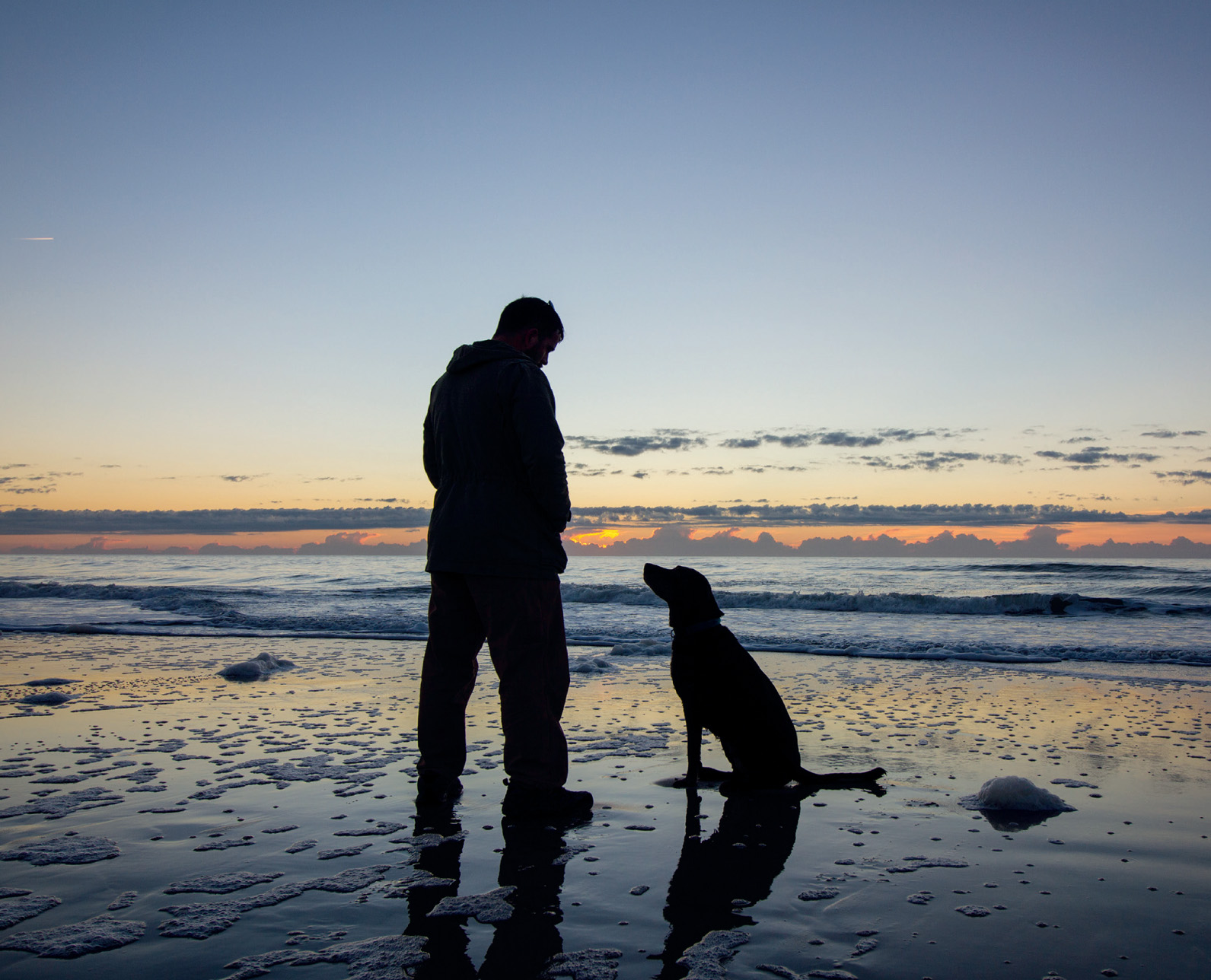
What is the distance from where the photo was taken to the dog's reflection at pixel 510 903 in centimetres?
189

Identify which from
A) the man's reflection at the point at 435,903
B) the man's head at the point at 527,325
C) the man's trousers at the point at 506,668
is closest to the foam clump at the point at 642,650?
the man's trousers at the point at 506,668

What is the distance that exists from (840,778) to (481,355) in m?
2.61

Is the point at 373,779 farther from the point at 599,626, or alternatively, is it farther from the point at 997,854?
the point at 599,626

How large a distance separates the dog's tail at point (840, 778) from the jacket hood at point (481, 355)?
7.69ft

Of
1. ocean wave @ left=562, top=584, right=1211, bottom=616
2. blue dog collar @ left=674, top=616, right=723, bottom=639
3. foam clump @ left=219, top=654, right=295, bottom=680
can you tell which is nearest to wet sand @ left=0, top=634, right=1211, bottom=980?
blue dog collar @ left=674, top=616, right=723, bottom=639

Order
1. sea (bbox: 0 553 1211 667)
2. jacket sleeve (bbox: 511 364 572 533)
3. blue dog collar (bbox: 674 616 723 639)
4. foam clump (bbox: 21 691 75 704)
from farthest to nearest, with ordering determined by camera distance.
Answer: sea (bbox: 0 553 1211 667) → foam clump (bbox: 21 691 75 704) → blue dog collar (bbox: 674 616 723 639) → jacket sleeve (bbox: 511 364 572 533)

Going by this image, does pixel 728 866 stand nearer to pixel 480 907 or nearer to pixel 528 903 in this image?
pixel 528 903

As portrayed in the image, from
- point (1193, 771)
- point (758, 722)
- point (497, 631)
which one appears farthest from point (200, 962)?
point (1193, 771)

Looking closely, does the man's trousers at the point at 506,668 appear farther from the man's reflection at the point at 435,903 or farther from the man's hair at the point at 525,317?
the man's hair at the point at 525,317

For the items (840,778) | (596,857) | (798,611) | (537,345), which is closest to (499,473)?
(537,345)

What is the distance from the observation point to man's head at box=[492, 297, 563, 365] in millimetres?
3363

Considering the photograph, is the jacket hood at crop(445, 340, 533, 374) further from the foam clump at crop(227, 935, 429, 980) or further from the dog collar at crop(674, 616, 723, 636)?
the foam clump at crop(227, 935, 429, 980)

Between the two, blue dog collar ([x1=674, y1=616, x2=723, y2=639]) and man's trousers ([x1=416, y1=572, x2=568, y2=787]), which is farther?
blue dog collar ([x1=674, y1=616, x2=723, y2=639])

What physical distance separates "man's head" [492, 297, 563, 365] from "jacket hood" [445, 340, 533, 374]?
7cm
